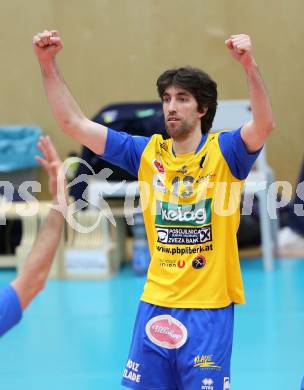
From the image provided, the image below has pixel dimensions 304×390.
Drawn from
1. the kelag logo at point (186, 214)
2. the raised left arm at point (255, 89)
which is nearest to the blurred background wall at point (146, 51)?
the kelag logo at point (186, 214)

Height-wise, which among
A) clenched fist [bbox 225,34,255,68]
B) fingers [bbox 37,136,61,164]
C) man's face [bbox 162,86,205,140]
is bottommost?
fingers [bbox 37,136,61,164]

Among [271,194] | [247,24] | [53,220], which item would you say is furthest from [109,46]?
[53,220]

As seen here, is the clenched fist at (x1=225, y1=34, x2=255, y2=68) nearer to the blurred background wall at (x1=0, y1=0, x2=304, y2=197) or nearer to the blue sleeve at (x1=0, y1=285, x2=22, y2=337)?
the blue sleeve at (x1=0, y1=285, x2=22, y2=337)

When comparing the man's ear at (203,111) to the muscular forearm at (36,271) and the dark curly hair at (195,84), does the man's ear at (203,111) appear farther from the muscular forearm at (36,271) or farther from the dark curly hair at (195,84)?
the muscular forearm at (36,271)

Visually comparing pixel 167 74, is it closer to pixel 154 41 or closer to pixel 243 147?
pixel 243 147

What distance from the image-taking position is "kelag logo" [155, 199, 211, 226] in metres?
3.71

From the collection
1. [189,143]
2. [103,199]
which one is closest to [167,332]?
[189,143]

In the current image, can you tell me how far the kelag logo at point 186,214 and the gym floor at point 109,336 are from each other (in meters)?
2.12

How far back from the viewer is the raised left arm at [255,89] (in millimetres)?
3480

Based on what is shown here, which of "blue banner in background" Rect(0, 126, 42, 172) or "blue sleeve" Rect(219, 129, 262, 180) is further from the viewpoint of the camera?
"blue banner in background" Rect(0, 126, 42, 172)

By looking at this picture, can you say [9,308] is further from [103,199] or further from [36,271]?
[103,199]

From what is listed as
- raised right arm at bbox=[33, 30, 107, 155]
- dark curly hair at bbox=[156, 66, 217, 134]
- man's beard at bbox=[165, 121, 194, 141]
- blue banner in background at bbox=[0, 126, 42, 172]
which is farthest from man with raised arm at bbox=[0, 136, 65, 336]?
blue banner in background at bbox=[0, 126, 42, 172]

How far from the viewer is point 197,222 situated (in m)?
3.71

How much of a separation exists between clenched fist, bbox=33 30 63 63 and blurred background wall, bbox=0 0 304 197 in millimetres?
7391
